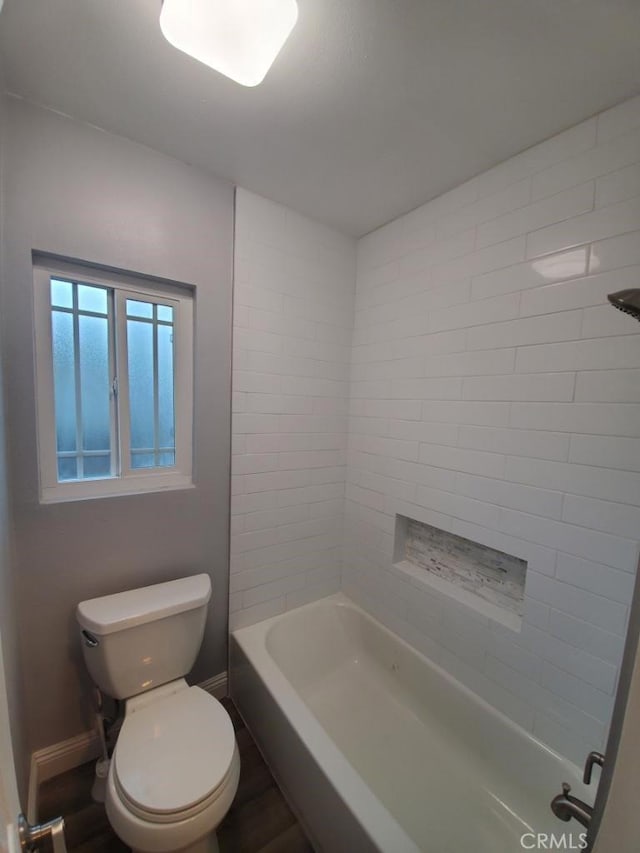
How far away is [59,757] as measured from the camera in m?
1.33

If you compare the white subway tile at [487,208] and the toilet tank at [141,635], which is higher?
the white subway tile at [487,208]

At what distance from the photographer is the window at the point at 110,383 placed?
128 centimetres

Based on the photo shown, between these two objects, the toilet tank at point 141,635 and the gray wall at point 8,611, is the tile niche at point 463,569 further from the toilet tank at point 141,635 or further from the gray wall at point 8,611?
the gray wall at point 8,611

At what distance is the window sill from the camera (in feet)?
4.24

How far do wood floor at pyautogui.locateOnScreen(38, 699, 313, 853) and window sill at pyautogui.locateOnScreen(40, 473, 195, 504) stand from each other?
3.72ft

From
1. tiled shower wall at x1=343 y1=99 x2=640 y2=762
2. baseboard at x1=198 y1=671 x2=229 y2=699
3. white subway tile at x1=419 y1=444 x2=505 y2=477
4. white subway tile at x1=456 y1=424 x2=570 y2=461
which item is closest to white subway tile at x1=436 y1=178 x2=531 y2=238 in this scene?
tiled shower wall at x1=343 y1=99 x2=640 y2=762

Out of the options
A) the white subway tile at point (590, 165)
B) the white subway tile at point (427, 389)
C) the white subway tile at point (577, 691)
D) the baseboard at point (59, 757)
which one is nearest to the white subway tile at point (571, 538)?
the white subway tile at point (577, 691)

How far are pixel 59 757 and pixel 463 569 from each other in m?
1.85

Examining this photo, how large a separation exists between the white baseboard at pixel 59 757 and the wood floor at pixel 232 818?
0.08 ft

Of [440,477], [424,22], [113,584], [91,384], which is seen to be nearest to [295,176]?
[424,22]

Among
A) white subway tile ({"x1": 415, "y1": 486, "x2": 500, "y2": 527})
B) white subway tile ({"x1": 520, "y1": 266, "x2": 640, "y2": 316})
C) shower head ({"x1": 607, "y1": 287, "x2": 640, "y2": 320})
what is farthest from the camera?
Result: white subway tile ({"x1": 415, "y1": 486, "x2": 500, "y2": 527})

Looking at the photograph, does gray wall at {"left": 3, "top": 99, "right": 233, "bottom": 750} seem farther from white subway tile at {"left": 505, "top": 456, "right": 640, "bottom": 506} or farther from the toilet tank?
white subway tile at {"left": 505, "top": 456, "right": 640, "bottom": 506}

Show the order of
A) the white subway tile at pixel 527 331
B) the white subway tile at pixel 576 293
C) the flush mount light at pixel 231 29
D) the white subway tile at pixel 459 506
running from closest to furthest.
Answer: the flush mount light at pixel 231 29 → the white subway tile at pixel 576 293 → the white subway tile at pixel 527 331 → the white subway tile at pixel 459 506

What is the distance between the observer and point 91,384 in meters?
1.37
